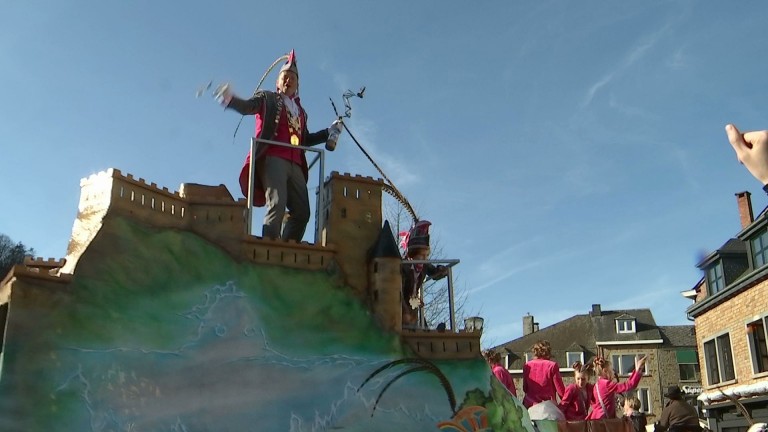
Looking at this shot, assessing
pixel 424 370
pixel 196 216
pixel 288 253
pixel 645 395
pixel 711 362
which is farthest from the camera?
pixel 645 395

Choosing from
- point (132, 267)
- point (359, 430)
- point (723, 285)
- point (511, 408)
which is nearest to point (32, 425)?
point (132, 267)

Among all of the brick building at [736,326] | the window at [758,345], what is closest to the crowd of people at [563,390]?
the brick building at [736,326]

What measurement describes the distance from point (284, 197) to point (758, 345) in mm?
20987

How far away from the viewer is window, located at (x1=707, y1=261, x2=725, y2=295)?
2727 cm

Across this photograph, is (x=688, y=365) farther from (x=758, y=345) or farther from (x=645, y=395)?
(x=758, y=345)

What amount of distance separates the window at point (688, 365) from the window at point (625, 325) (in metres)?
3.38

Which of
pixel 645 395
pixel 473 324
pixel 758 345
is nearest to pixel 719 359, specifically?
pixel 758 345

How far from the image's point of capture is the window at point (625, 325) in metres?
49.9

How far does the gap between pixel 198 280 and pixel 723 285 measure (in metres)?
24.8

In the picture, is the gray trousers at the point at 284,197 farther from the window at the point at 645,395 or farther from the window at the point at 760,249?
Result: the window at the point at 645,395

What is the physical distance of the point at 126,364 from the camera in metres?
6.06

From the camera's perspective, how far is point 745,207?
1164 inches

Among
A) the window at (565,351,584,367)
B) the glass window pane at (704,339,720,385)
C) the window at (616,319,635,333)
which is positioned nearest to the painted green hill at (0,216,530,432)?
the glass window pane at (704,339,720,385)

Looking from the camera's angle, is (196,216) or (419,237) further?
A: (419,237)
